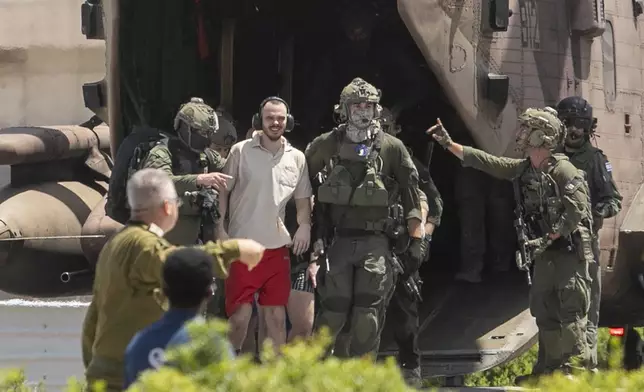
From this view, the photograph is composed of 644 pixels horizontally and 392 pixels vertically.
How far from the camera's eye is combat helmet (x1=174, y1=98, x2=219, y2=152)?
26.7 feet

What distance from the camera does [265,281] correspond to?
7973 millimetres

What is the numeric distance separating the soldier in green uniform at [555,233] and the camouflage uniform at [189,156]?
4.61 ft

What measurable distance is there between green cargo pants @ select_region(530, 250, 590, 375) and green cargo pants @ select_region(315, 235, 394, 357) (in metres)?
1.01

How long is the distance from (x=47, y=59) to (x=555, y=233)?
28.3ft

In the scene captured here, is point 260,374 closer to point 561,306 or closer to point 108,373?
point 108,373

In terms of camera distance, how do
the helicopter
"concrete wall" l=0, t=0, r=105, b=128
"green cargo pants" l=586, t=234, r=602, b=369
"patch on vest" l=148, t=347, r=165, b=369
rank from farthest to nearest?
"concrete wall" l=0, t=0, r=105, b=128, the helicopter, "green cargo pants" l=586, t=234, r=602, b=369, "patch on vest" l=148, t=347, r=165, b=369

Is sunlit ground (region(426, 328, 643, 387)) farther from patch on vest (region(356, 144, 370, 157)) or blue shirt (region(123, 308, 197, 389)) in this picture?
blue shirt (region(123, 308, 197, 389))

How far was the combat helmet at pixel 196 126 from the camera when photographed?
8.14 meters

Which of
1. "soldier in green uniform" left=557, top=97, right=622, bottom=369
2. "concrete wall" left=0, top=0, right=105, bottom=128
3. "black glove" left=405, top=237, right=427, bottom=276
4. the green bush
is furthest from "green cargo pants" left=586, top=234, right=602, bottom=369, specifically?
"concrete wall" left=0, top=0, right=105, bottom=128

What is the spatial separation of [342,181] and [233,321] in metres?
1.06

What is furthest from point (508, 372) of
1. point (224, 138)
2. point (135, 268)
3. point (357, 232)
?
point (135, 268)

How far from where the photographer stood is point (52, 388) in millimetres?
11352

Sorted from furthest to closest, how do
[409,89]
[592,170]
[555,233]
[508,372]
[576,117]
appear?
[508,372]
[409,89]
[576,117]
[592,170]
[555,233]

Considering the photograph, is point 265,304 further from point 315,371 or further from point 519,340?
point 315,371
